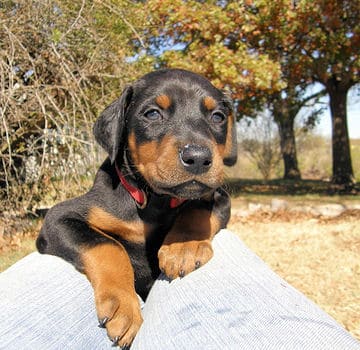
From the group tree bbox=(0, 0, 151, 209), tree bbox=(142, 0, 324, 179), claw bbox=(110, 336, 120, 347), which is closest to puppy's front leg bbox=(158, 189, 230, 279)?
claw bbox=(110, 336, 120, 347)

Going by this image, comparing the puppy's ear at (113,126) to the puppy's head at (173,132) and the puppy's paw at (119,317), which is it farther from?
the puppy's paw at (119,317)

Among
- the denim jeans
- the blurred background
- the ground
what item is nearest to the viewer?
the denim jeans

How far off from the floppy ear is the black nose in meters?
0.88

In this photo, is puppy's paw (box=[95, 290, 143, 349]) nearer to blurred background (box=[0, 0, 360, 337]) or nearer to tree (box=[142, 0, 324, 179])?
blurred background (box=[0, 0, 360, 337])

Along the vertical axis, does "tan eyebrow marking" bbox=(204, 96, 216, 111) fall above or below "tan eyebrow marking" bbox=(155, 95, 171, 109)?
below

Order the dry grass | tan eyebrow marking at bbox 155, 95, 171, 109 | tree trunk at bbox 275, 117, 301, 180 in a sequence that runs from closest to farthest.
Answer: tan eyebrow marking at bbox 155, 95, 171, 109 < the dry grass < tree trunk at bbox 275, 117, 301, 180

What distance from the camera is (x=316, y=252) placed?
6.39 metres

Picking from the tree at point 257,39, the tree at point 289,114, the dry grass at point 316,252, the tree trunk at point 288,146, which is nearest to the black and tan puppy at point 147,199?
the dry grass at point 316,252

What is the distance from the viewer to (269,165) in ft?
71.1

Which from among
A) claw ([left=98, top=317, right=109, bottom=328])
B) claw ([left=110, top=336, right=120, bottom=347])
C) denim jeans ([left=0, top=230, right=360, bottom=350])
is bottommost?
claw ([left=110, top=336, right=120, bottom=347])

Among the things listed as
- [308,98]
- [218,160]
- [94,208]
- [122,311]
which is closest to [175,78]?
[218,160]

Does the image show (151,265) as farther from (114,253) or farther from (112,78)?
(112,78)

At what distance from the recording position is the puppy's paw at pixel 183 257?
2.05 meters

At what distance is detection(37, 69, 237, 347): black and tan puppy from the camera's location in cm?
208
